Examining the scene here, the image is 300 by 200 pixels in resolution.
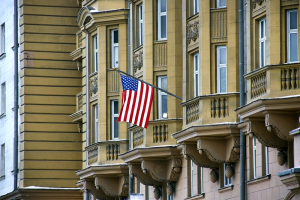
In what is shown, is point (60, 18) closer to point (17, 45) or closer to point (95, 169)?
point (17, 45)

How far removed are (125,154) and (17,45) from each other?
1643 cm

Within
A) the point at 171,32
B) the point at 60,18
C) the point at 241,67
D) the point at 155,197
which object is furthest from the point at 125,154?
the point at 60,18

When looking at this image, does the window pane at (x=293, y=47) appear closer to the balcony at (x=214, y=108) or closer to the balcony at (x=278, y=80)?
the balcony at (x=278, y=80)

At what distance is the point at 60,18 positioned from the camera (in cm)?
5194

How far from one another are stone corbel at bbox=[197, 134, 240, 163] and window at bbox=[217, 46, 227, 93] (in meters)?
1.68

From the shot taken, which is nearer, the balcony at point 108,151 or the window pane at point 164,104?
the window pane at point 164,104

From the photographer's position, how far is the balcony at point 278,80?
27.7 metres

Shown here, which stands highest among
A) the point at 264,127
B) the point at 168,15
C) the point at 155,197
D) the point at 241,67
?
the point at 168,15

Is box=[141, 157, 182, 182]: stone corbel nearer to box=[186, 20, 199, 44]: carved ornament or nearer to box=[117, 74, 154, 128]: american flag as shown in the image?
box=[117, 74, 154, 128]: american flag

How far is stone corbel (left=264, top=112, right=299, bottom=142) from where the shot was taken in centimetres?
2794

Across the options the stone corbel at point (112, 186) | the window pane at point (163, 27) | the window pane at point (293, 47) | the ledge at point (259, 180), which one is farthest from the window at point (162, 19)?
the window pane at point (293, 47)

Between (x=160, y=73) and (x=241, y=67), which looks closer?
(x=241, y=67)

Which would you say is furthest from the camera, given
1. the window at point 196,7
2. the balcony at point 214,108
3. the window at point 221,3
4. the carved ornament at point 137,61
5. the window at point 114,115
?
the window at point 114,115

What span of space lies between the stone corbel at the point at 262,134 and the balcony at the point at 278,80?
0.84 meters
